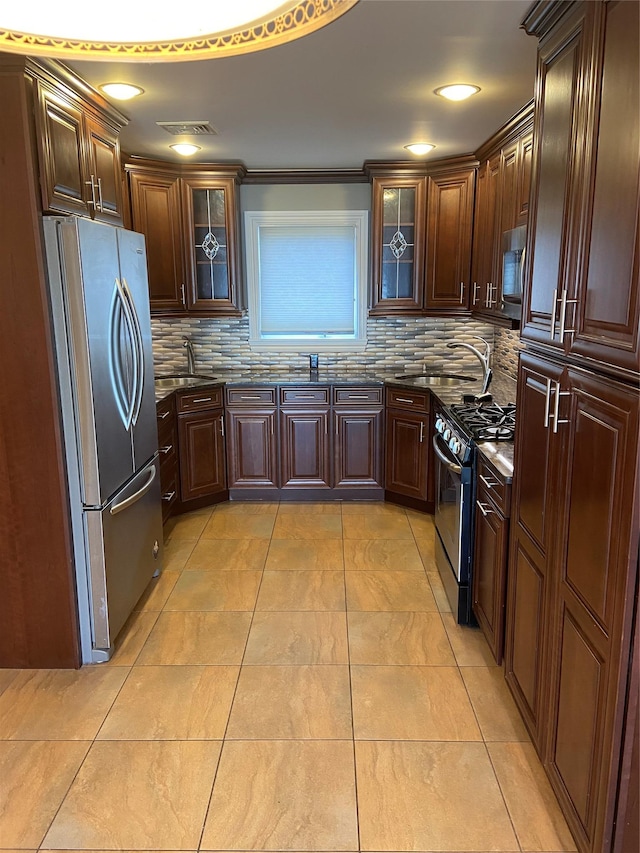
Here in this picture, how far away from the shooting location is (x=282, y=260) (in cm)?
493

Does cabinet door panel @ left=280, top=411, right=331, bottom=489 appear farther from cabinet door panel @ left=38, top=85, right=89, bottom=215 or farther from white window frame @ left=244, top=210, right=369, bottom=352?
cabinet door panel @ left=38, top=85, right=89, bottom=215

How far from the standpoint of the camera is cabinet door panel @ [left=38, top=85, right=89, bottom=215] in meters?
2.31

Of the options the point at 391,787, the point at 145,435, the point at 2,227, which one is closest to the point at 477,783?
the point at 391,787

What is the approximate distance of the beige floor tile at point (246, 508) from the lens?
4504mm

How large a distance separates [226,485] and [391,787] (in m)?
2.94

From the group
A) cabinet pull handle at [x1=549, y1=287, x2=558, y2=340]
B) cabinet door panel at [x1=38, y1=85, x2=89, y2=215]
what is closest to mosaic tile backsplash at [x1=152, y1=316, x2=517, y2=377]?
cabinet door panel at [x1=38, y1=85, x2=89, y2=215]

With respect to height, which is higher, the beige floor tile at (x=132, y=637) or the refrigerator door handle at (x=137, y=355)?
the refrigerator door handle at (x=137, y=355)

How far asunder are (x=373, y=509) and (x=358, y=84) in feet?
9.14

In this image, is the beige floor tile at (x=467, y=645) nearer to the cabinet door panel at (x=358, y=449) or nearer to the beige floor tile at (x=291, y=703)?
the beige floor tile at (x=291, y=703)

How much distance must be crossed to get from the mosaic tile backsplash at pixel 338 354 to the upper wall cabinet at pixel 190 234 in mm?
341

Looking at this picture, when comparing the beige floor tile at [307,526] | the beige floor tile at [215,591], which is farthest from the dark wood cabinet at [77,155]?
the beige floor tile at [307,526]

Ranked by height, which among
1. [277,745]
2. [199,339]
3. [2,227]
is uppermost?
[2,227]

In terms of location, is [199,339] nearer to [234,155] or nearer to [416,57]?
[234,155]

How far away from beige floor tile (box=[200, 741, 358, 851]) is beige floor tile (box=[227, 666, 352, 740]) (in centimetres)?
6
